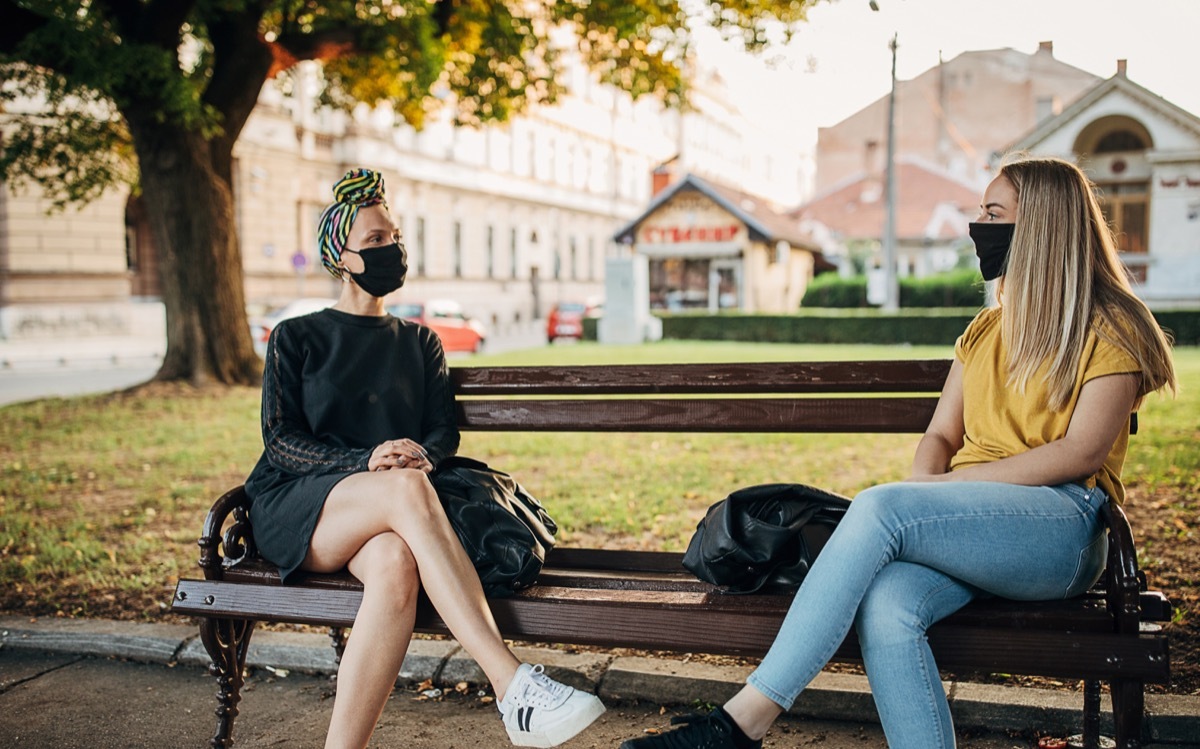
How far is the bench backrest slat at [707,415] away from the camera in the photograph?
142 inches

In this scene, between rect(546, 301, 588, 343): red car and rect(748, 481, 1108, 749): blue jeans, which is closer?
rect(748, 481, 1108, 749): blue jeans

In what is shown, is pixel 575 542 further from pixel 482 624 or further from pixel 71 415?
pixel 71 415

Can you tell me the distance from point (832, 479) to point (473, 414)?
4.35 m

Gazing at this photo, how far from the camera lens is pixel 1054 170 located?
2891 millimetres

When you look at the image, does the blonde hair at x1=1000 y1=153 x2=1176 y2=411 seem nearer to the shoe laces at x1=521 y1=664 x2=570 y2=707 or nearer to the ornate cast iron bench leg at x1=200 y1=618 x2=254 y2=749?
the shoe laces at x1=521 y1=664 x2=570 y2=707

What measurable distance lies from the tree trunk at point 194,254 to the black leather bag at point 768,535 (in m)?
11.9

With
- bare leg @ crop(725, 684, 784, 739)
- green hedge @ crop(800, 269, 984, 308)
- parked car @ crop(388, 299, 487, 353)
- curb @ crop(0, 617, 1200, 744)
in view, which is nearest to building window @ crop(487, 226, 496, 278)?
green hedge @ crop(800, 269, 984, 308)

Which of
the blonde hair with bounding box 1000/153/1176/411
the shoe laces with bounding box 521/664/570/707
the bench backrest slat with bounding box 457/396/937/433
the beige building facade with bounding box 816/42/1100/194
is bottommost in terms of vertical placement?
the shoe laces with bounding box 521/664/570/707

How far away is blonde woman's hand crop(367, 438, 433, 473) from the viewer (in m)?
3.14

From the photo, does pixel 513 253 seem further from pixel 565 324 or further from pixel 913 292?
pixel 913 292

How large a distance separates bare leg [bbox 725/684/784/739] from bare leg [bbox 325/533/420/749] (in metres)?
0.89

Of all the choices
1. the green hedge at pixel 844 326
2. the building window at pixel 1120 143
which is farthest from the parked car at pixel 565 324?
the building window at pixel 1120 143

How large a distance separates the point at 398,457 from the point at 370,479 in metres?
0.13

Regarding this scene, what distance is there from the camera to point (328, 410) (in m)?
3.40
